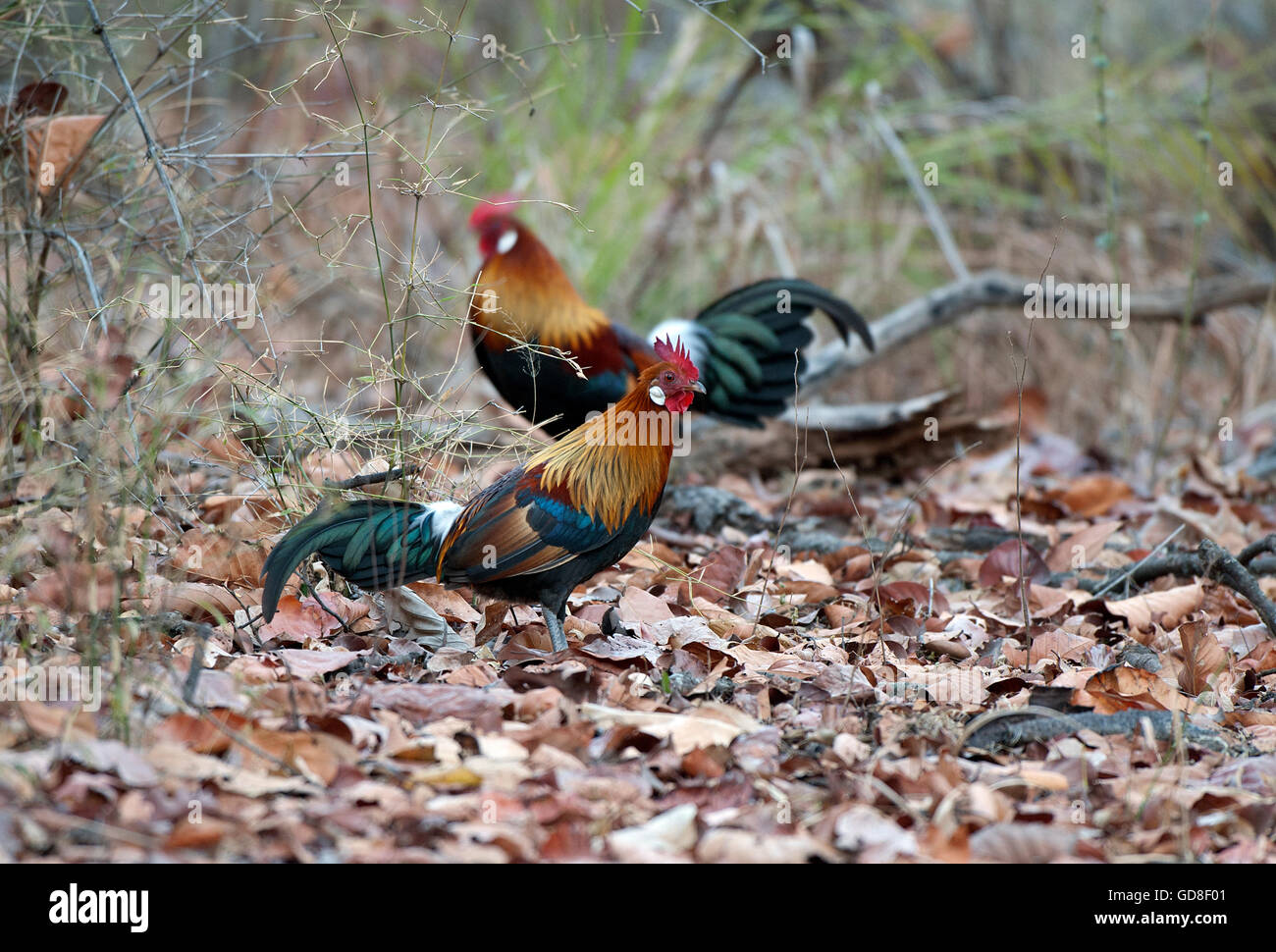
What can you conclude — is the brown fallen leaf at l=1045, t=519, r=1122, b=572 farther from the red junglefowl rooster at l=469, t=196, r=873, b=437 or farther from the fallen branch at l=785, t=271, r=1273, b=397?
the fallen branch at l=785, t=271, r=1273, b=397

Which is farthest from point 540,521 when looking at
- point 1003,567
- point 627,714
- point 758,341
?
point 758,341

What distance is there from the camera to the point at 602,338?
565 cm

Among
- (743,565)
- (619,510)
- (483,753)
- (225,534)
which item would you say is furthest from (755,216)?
(483,753)

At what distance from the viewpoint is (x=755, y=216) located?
7.60m

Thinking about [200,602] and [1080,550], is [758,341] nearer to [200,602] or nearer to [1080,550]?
[1080,550]

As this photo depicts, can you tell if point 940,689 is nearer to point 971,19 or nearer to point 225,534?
point 225,534

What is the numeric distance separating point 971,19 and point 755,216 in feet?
13.1

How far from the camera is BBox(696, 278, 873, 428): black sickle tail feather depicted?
19.2ft

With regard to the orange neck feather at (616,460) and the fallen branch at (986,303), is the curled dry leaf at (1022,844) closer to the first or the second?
the orange neck feather at (616,460)

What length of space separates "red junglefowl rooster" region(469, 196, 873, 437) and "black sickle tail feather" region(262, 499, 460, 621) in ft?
5.61

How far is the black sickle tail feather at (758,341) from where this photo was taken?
19.2 feet

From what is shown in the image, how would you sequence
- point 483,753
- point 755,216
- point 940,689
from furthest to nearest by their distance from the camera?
point 755,216 < point 940,689 < point 483,753

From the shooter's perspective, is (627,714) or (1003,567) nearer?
(627,714)

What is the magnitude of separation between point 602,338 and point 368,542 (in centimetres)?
A: 240
